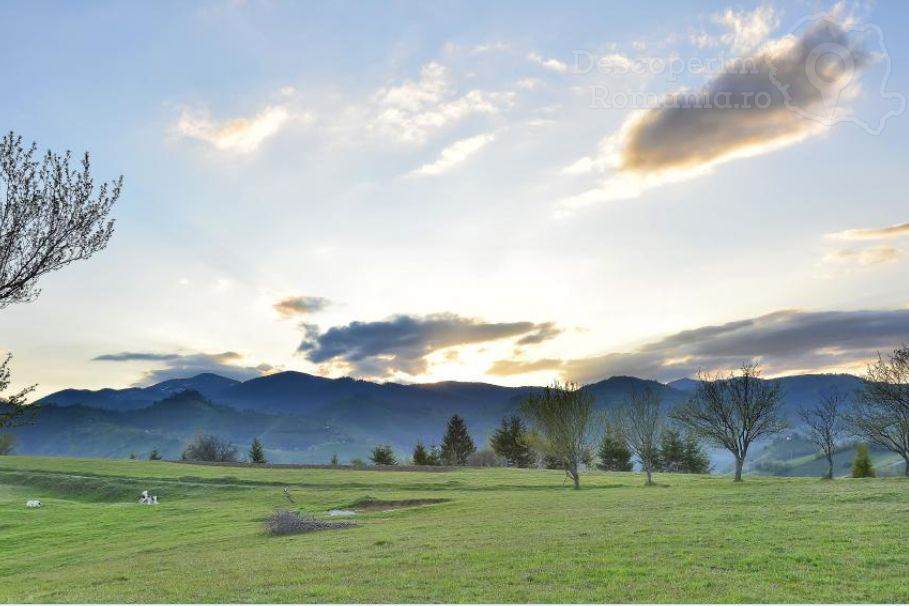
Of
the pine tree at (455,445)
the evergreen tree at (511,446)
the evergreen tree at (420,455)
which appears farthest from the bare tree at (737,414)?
the pine tree at (455,445)

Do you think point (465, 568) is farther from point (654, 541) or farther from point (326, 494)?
point (326, 494)

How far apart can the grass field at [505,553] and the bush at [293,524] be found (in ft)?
3.19

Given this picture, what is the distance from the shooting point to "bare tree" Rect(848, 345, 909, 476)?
71750 mm

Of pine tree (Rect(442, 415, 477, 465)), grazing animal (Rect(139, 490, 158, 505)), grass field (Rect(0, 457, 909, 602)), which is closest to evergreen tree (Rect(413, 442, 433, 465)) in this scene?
pine tree (Rect(442, 415, 477, 465))

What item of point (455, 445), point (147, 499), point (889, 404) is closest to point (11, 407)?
point (147, 499)

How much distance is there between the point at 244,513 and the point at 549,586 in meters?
37.3

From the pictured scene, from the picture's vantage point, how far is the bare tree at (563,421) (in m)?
63.6

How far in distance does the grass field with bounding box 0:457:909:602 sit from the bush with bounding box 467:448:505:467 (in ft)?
253

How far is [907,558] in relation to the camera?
1861 cm

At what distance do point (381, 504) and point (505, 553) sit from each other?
30467 millimetres

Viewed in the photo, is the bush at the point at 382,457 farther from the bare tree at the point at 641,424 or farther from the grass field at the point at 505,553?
the grass field at the point at 505,553

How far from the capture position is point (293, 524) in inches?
1390

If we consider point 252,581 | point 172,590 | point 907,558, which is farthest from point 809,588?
point 172,590

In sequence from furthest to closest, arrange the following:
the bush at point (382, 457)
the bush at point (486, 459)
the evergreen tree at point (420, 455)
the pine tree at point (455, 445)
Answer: the pine tree at point (455, 445) → the bush at point (486, 459) → the bush at point (382, 457) → the evergreen tree at point (420, 455)
